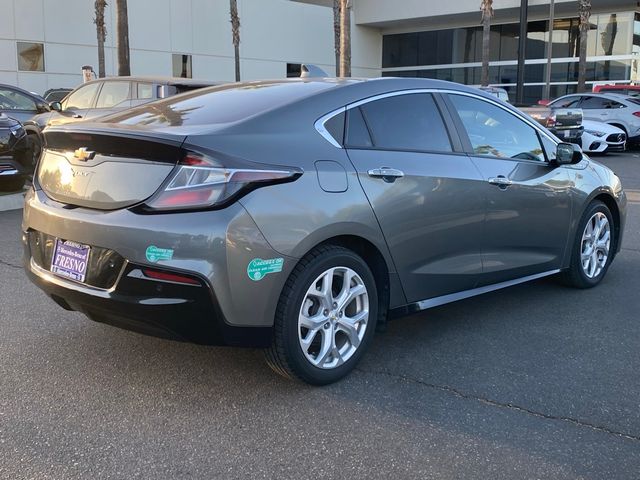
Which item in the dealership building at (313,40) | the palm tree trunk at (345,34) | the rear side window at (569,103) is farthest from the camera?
the palm tree trunk at (345,34)

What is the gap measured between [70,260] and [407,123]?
81.9 inches

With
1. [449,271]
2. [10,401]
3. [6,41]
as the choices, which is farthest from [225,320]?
[6,41]

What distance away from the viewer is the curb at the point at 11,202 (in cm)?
910

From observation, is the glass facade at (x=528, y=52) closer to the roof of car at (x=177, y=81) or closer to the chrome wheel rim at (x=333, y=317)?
the roof of car at (x=177, y=81)

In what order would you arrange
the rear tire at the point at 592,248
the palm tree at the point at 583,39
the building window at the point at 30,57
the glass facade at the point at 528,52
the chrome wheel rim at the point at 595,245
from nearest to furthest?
the rear tire at the point at 592,248
the chrome wheel rim at the point at 595,245
the building window at the point at 30,57
the palm tree at the point at 583,39
the glass facade at the point at 528,52

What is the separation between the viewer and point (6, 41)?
1050 inches

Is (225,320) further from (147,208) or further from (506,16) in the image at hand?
(506,16)

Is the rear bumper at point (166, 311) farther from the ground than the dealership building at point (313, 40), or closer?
closer

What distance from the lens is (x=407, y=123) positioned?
159 inches

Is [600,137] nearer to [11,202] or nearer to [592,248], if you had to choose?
[592,248]

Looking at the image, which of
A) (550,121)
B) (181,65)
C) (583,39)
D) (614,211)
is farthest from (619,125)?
(181,65)

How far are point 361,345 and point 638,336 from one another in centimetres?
201

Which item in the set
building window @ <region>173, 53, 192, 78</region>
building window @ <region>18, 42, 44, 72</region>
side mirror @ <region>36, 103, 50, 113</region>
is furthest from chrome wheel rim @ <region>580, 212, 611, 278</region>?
building window @ <region>173, 53, 192, 78</region>

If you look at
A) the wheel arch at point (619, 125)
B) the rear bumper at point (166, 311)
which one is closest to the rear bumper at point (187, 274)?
the rear bumper at point (166, 311)
